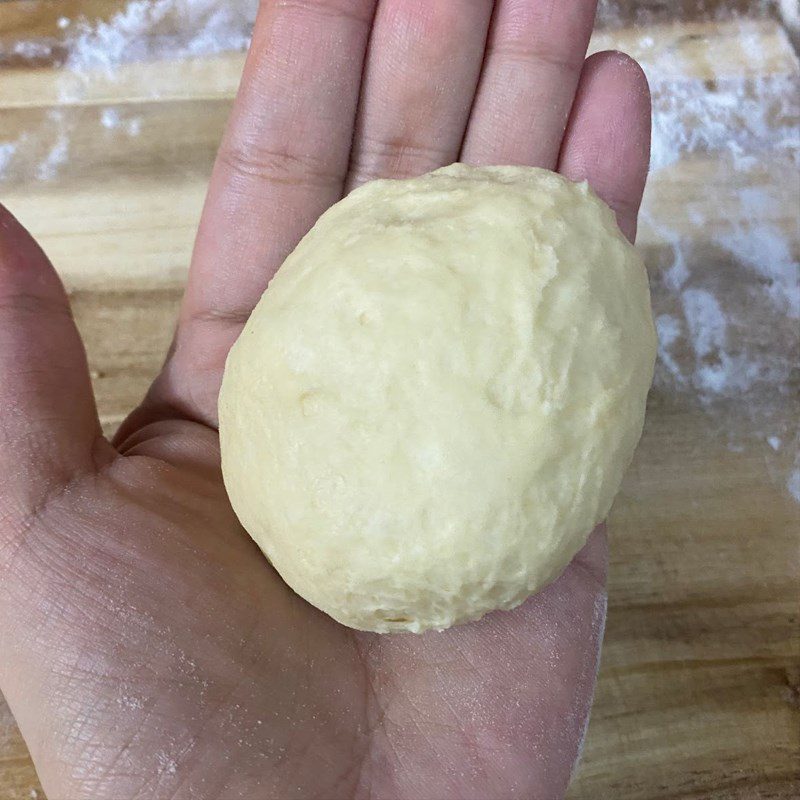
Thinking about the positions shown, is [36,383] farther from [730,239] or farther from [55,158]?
[730,239]

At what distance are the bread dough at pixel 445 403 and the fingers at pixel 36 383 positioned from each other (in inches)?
10.7

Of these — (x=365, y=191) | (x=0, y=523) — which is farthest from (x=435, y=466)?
(x=0, y=523)

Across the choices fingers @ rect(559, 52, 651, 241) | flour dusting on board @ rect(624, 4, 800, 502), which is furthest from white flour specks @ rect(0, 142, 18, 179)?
flour dusting on board @ rect(624, 4, 800, 502)

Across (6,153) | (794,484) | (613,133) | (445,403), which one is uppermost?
(613,133)

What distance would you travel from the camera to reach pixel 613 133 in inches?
57.0

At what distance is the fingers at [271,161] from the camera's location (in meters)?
1.45

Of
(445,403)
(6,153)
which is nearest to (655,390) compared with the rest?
(445,403)

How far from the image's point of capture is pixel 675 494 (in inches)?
66.1

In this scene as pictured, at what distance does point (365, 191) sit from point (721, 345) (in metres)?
1.05

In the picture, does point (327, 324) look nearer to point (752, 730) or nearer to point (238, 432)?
point (238, 432)

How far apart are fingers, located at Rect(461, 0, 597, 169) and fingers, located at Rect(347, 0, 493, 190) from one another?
0.04 meters

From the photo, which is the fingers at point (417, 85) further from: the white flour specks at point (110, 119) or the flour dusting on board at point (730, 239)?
the white flour specks at point (110, 119)

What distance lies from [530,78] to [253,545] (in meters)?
1.01

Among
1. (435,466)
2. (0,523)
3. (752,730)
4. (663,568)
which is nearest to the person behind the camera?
(435,466)
